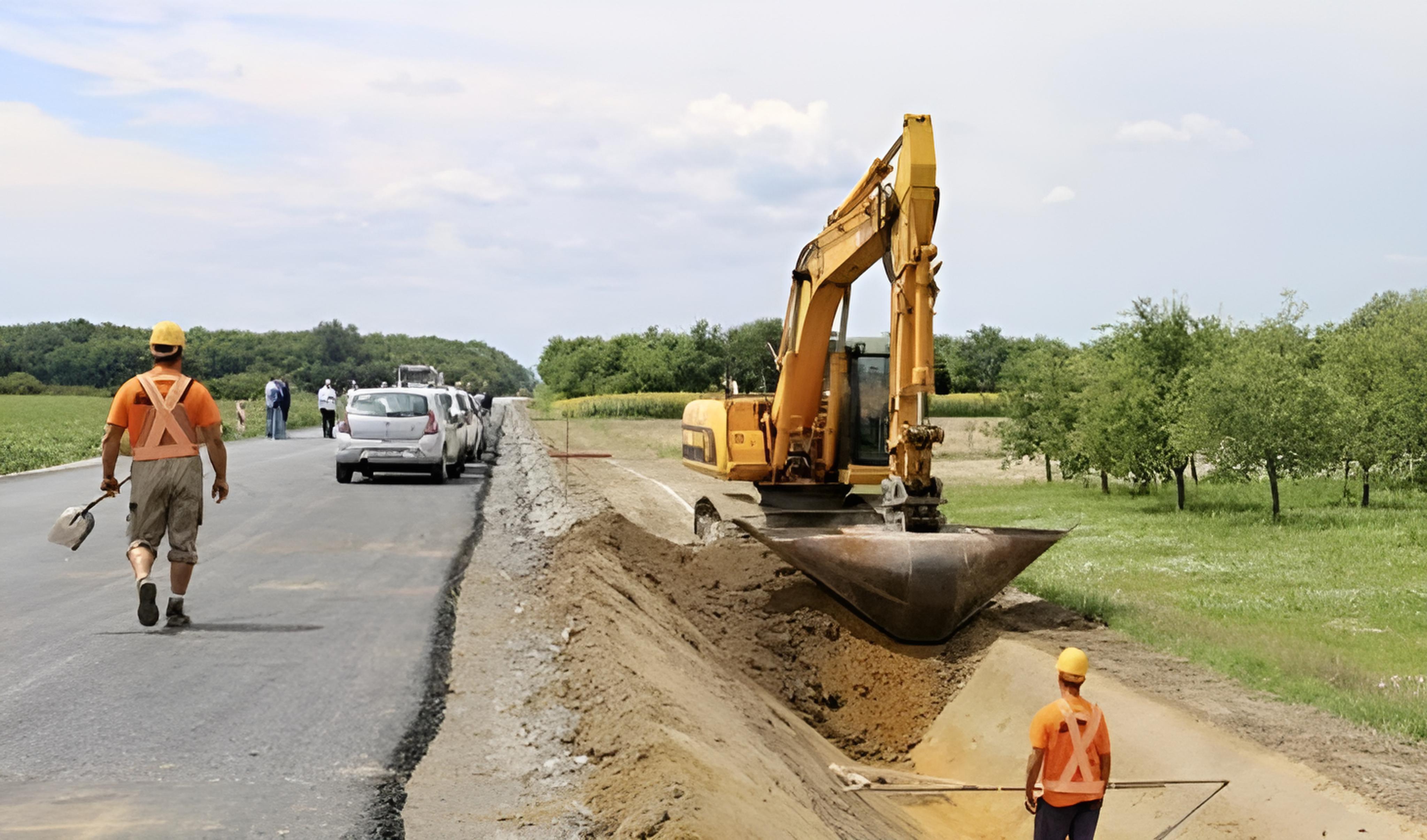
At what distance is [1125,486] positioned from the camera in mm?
32188

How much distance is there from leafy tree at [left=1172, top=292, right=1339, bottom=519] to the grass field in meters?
24.4

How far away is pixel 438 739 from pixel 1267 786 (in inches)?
222

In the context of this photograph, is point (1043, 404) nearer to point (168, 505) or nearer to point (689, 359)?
point (168, 505)

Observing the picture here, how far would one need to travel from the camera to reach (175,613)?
9109mm

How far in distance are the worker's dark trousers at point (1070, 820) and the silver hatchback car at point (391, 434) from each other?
18.4m

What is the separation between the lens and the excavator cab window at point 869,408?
14992mm

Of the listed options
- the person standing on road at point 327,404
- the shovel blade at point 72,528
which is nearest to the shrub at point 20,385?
the person standing on road at point 327,404

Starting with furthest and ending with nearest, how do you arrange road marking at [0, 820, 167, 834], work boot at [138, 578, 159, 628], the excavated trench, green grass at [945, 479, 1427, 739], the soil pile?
green grass at [945, 479, 1427, 739] < work boot at [138, 578, 159, 628] < the excavated trench < the soil pile < road marking at [0, 820, 167, 834]

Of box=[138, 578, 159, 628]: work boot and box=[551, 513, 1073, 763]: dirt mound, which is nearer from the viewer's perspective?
box=[138, 578, 159, 628]: work boot

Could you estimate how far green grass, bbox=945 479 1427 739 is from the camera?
34.4 feet

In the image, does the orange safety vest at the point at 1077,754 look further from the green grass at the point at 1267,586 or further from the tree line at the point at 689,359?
the tree line at the point at 689,359

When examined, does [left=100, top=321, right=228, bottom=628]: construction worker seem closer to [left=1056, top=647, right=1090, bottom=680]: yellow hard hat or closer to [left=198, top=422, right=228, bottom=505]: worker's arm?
[left=198, top=422, right=228, bottom=505]: worker's arm

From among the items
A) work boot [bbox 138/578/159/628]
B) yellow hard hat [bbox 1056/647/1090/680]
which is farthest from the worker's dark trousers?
work boot [bbox 138/578/159/628]

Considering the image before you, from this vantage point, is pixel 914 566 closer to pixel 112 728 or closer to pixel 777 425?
pixel 777 425
